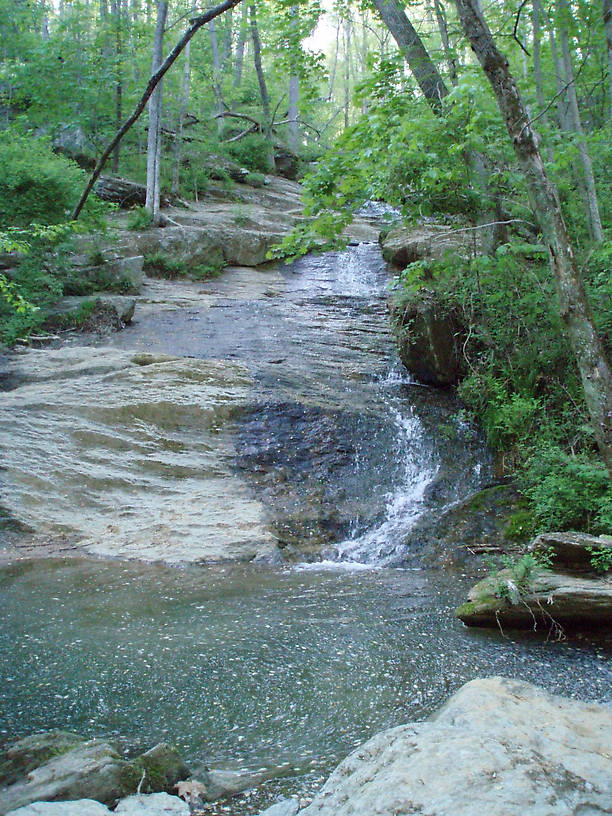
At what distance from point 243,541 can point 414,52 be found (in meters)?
8.43

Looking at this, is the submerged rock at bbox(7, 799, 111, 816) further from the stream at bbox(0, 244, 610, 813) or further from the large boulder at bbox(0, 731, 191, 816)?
the stream at bbox(0, 244, 610, 813)

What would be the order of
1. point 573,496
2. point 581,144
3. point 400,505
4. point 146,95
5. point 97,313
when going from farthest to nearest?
point 97,313
point 581,144
point 400,505
point 573,496
point 146,95

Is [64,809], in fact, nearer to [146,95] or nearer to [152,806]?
[152,806]

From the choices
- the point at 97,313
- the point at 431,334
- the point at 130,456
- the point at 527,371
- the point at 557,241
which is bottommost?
the point at 130,456

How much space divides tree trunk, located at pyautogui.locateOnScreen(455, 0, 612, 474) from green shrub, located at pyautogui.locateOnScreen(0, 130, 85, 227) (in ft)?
29.3

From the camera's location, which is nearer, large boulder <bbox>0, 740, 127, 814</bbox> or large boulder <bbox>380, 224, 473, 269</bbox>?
large boulder <bbox>0, 740, 127, 814</bbox>

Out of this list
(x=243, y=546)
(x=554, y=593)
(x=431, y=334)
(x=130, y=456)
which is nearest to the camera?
(x=554, y=593)

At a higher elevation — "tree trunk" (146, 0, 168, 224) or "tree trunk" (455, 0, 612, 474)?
"tree trunk" (146, 0, 168, 224)

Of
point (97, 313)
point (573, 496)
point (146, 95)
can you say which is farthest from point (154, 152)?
point (146, 95)

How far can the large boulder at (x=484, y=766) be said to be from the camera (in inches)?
95.8

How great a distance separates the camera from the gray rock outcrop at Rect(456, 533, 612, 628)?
16.6 ft

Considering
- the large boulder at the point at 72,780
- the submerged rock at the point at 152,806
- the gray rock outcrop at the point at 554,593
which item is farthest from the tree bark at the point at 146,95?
the gray rock outcrop at the point at 554,593

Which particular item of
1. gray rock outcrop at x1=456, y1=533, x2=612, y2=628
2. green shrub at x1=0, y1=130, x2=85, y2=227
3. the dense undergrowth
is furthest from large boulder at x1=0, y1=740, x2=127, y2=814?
green shrub at x1=0, y1=130, x2=85, y2=227

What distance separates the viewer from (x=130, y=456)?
29.7 ft
